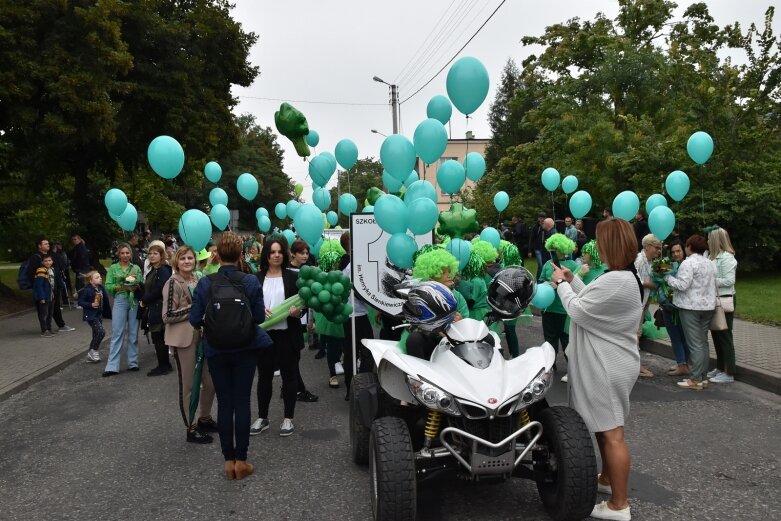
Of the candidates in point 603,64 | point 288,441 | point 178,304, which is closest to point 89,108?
point 178,304

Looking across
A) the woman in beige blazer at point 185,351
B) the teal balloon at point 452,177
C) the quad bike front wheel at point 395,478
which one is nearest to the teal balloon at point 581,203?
the teal balloon at point 452,177

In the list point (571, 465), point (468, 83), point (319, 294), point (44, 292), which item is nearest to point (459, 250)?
point (319, 294)

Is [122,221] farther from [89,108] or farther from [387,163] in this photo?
[89,108]

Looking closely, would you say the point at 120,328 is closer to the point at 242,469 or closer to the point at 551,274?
the point at 242,469

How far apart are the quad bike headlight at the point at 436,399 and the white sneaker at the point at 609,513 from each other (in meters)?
1.13

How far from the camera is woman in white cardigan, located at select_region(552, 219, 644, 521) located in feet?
11.2

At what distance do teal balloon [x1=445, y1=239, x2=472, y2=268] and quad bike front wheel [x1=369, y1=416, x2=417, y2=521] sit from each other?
2109 mm

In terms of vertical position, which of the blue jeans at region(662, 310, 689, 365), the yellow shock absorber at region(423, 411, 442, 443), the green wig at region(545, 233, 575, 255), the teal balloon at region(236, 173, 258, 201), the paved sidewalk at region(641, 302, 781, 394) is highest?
the teal balloon at region(236, 173, 258, 201)

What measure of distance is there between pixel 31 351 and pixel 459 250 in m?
7.88

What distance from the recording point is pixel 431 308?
341 cm

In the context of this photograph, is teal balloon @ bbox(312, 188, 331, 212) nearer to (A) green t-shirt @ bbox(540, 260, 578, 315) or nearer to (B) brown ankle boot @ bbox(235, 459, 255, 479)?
(A) green t-shirt @ bbox(540, 260, 578, 315)

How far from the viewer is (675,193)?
859 cm

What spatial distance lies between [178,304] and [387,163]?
7.59ft

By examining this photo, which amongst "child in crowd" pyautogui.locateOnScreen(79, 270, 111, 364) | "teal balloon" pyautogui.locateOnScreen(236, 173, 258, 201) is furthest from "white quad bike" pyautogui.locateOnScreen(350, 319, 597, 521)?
"child in crowd" pyautogui.locateOnScreen(79, 270, 111, 364)
